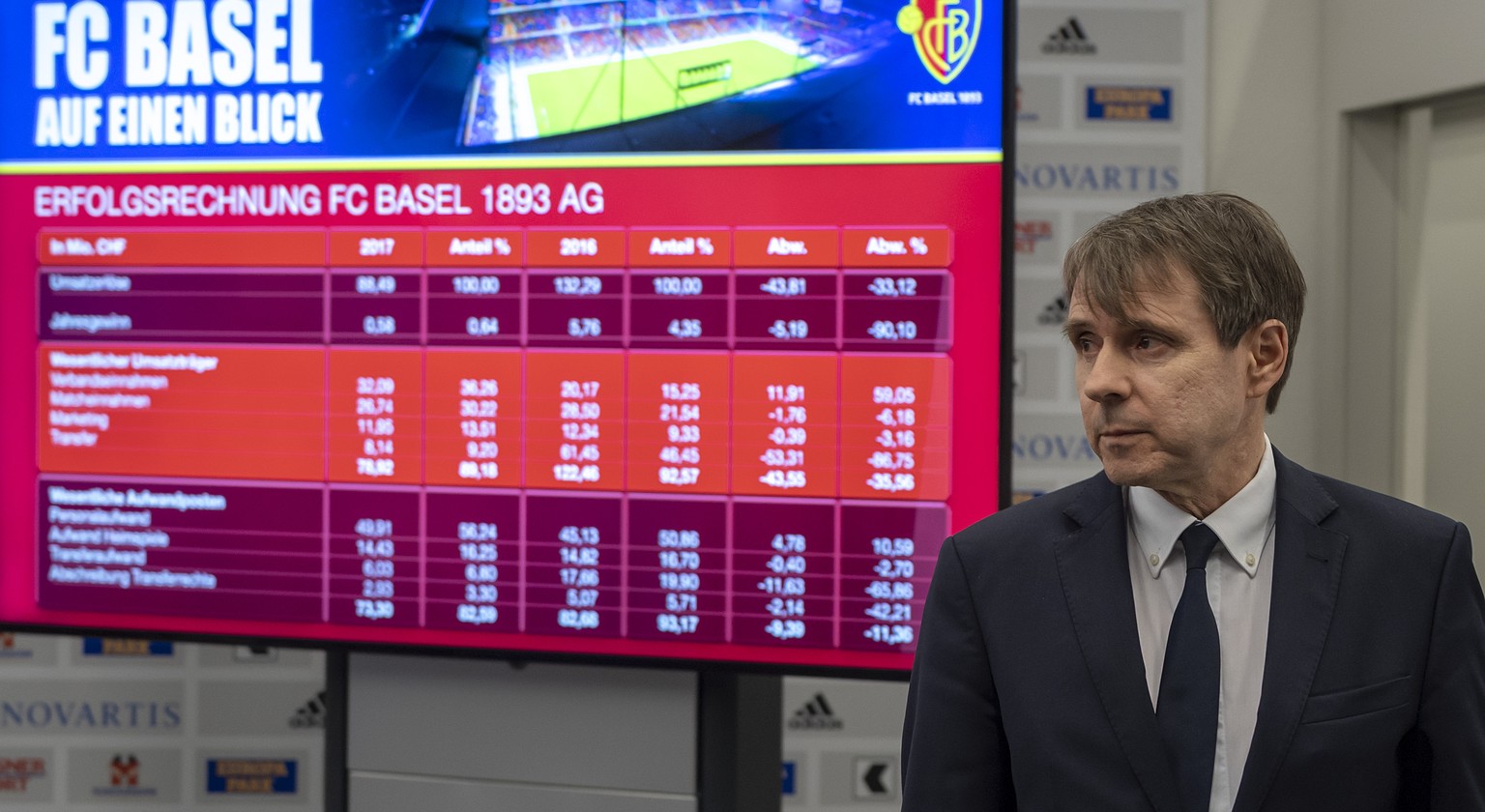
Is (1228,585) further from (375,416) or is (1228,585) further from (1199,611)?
(375,416)

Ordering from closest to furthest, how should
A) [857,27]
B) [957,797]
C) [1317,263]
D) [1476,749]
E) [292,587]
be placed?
[1476,749], [957,797], [857,27], [292,587], [1317,263]

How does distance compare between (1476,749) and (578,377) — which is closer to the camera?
(1476,749)

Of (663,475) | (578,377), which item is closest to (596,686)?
(663,475)

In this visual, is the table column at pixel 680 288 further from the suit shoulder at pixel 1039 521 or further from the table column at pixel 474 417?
the suit shoulder at pixel 1039 521

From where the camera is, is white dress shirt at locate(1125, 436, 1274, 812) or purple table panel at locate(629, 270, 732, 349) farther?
purple table panel at locate(629, 270, 732, 349)

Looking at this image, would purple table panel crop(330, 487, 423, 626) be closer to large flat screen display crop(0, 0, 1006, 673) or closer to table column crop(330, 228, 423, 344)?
large flat screen display crop(0, 0, 1006, 673)

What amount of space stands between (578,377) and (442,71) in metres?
0.59

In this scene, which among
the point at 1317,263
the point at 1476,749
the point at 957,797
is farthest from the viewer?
the point at 1317,263

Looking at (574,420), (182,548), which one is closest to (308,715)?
(182,548)

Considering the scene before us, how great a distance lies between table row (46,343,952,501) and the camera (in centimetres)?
212

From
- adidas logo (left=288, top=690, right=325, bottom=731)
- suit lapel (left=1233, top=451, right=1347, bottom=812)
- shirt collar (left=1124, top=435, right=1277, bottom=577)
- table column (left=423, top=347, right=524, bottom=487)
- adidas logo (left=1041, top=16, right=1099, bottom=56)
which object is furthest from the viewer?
adidas logo (left=288, top=690, right=325, bottom=731)

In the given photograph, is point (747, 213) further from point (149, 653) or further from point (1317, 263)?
point (149, 653)

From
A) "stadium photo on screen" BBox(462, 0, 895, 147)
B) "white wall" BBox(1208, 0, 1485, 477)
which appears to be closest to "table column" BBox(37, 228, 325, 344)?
"stadium photo on screen" BBox(462, 0, 895, 147)

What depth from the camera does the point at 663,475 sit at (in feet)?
7.17
